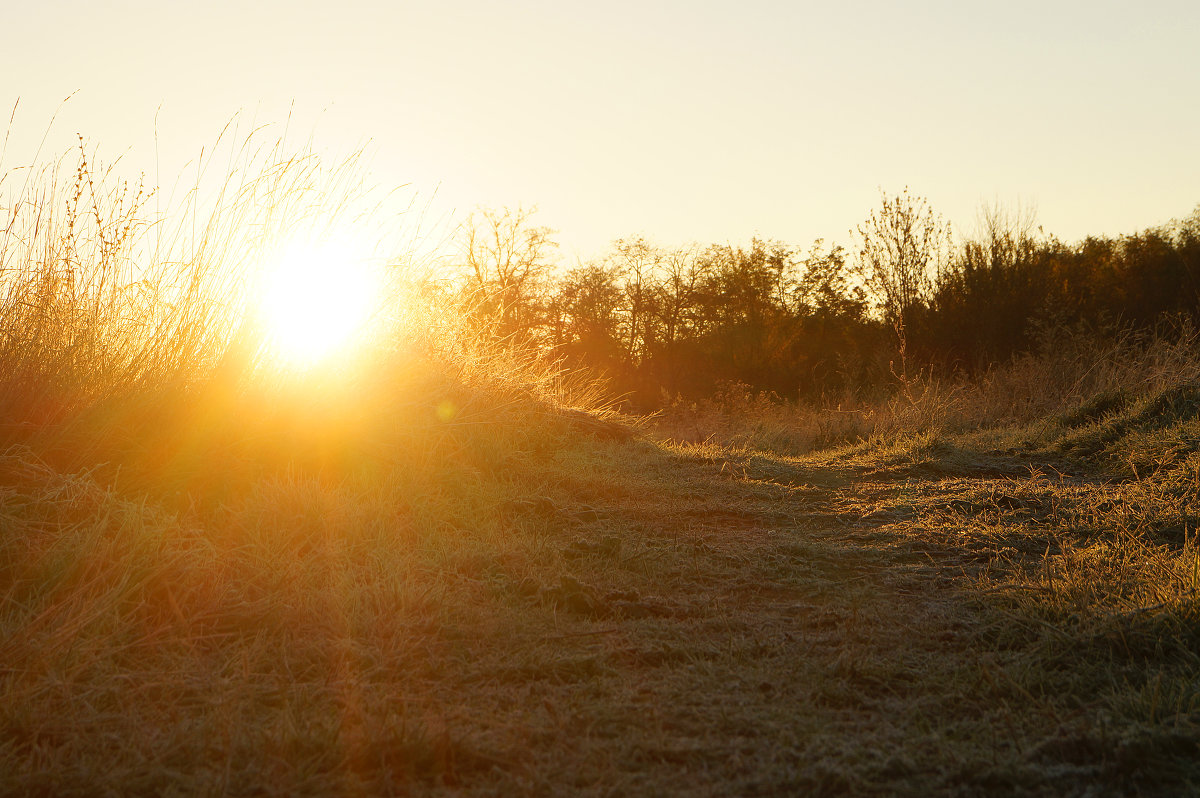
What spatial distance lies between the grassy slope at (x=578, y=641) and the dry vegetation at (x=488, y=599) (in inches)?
0.4

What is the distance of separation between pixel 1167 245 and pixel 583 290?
49.0 feet

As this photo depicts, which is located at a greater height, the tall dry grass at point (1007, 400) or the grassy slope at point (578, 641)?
the tall dry grass at point (1007, 400)

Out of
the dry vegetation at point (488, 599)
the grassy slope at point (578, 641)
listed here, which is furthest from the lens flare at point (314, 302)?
the grassy slope at point (578, 641)

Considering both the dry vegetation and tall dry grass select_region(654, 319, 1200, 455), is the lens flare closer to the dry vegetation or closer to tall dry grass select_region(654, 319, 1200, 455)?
the dry vegetation

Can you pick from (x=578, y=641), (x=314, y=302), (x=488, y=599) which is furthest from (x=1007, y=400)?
(x=578, y=641)

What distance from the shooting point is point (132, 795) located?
1653 mm

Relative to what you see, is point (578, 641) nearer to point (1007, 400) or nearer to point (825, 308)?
point (1007, 400)

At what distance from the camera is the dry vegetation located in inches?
68.6

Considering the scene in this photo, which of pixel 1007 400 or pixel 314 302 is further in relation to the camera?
pixel 1007 400

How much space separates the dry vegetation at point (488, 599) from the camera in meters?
1.74

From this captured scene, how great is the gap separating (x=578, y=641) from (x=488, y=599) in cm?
47

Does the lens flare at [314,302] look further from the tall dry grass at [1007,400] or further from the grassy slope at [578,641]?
the tall dry grass at [1007,400]

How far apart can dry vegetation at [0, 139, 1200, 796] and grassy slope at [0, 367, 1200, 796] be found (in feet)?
0.04

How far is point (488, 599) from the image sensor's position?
2805 mm
